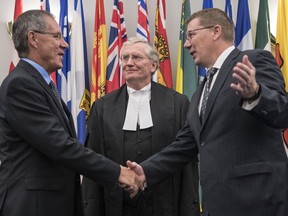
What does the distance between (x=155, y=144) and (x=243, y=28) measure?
7.23 ft

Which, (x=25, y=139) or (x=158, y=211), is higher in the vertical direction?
(x=25, y=139)

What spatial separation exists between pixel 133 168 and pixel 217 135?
68 centimetres

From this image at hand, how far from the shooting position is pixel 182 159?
2676 mm

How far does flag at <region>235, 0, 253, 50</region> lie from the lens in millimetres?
4457

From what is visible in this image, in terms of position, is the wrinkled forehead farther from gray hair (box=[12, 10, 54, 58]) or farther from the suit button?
the suit button

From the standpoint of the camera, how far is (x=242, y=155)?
2.03m

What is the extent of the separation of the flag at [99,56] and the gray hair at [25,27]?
6.32ft

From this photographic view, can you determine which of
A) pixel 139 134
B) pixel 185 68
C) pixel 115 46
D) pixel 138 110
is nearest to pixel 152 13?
pixel 115 46

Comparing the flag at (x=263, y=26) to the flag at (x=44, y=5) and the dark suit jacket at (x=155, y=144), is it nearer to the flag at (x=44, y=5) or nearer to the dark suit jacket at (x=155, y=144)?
the dark suit jacket at (x=155, y=144)

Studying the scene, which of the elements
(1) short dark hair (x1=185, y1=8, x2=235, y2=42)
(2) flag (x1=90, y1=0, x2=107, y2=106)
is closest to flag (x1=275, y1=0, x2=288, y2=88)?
(2) flag (x1=90, y1=0, x2=107, y2=106)

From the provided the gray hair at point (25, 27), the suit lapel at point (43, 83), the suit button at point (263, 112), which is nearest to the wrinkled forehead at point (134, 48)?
the gray hair at point (25, 27)

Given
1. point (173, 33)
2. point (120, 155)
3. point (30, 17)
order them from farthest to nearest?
point (173, 33) → point (120, 155) → point (30, 17)

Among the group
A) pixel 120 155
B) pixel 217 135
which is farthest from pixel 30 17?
pixel 217 135

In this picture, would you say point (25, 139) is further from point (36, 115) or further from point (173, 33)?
point (173, 33)
